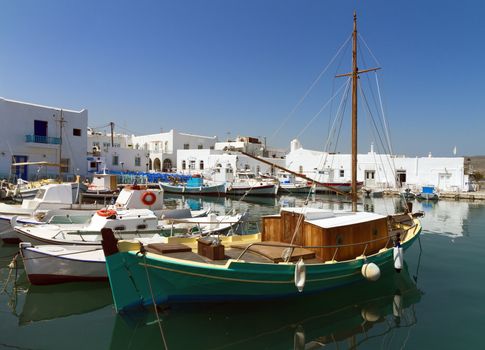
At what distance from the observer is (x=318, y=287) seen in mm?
9617

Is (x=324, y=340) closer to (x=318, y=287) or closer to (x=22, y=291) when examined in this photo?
(x=318, y=287)

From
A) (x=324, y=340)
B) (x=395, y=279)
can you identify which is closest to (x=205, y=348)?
(x=324, y=340)

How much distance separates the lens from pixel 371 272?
970 cm

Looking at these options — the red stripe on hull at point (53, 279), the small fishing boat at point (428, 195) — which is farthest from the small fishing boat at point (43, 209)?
the small fishing boat at point (428, 195)

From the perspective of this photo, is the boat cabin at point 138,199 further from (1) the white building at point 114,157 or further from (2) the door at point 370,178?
(2) the door at point 370,178

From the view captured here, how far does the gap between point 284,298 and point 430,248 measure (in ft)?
34.3

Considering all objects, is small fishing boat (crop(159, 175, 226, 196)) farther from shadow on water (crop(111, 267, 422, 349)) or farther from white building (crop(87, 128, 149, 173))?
shadow on water (crop(111, 267, 422, 349))

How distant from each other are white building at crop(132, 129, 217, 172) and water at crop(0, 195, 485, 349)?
52.6 meters

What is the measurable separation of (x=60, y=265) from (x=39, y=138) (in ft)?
113

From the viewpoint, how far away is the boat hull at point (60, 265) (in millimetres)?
10602

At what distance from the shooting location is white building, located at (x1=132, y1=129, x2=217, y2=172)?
6419 centimetres

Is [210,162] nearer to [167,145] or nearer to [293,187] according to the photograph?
[167,145]

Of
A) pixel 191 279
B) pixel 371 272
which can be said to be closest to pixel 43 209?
pixel 191 279

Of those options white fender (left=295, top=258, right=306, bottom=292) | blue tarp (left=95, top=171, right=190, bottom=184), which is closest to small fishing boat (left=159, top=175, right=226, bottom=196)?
blue tarp (left=95, top=171, right=190, bottom=184)
